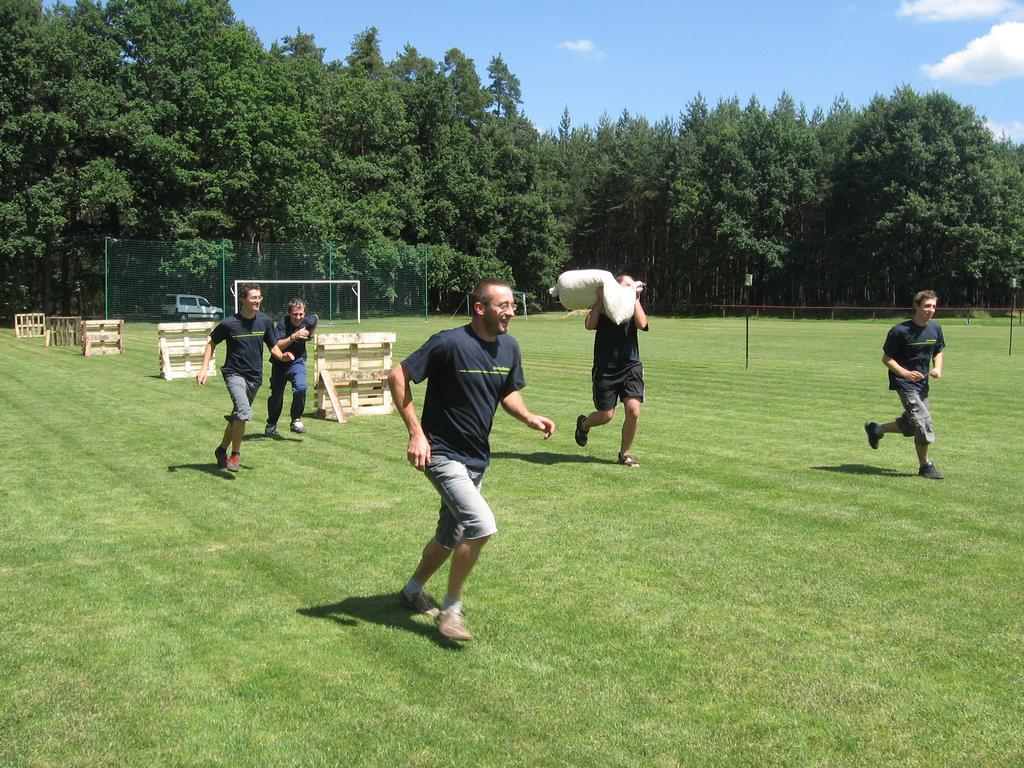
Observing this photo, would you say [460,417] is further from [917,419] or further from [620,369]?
[917,419]

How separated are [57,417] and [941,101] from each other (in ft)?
213

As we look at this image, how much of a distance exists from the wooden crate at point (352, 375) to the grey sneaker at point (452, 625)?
8749 mm

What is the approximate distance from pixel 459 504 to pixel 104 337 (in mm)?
24765

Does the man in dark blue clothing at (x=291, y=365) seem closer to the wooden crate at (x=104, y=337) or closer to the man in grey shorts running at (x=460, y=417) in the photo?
the man in grey shorts running at (x=460, y=417)

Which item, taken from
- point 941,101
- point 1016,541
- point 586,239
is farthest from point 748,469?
point 586,239

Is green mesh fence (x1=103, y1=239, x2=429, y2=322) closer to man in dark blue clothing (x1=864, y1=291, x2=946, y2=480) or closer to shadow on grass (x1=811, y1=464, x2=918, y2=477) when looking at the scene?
shadow on grass (x1=811, y1=464, x2=918, y2=477)

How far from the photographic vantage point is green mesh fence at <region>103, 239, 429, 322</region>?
128 feet

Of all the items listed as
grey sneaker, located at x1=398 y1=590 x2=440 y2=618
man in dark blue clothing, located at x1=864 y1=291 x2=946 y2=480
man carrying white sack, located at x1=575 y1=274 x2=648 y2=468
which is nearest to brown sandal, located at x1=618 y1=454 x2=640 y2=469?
man carrying white sack, located at x1=575 y1=274 x2=648 y2=468

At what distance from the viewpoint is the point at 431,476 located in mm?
5117

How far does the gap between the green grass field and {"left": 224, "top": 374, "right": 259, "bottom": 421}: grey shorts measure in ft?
2.42

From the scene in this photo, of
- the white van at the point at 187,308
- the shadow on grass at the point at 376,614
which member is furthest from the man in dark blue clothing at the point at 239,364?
the white van at the point at 187,308

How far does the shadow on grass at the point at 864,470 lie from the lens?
31.3 ft

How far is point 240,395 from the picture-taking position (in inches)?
387

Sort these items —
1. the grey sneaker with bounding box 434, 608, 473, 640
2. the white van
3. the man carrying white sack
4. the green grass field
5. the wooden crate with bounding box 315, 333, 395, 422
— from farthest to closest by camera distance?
the white van, the wooden crate with bounding box 315, 333, 395, 422, the man carrying white sack, the grey sneaker with bounding box 434, 608, 473, 640, the green grass field
